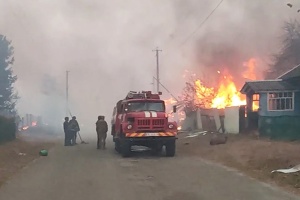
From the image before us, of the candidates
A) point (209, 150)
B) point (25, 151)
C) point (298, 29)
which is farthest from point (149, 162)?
point (298, 29)

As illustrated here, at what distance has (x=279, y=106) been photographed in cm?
2569

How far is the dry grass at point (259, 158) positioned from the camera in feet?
38.9

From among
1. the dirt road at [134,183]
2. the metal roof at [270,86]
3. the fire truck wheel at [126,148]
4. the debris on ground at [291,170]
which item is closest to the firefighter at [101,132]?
the fire truck wheel at [126,148]

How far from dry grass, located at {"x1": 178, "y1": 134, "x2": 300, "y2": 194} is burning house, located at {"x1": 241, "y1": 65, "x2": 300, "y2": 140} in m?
4.11

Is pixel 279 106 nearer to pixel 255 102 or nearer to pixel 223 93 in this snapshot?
pixel 255 102

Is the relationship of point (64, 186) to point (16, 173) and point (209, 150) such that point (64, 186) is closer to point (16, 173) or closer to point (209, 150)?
point (16, 173)

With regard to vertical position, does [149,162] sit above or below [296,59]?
below

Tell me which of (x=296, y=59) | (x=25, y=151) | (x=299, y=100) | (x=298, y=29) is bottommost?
(x=25, y=151)

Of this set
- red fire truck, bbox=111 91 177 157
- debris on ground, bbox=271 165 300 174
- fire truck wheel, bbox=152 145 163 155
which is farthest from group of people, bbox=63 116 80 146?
debris on ground, bbox=271 165 300 174

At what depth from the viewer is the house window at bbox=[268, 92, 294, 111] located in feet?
84.0

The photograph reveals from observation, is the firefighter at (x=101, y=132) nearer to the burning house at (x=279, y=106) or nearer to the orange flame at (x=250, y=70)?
the burning house at (x=279, y=106)

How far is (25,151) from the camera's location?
22438 millimetres

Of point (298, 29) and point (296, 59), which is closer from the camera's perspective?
point (296, 59)

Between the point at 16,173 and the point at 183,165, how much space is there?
548 centimetres
